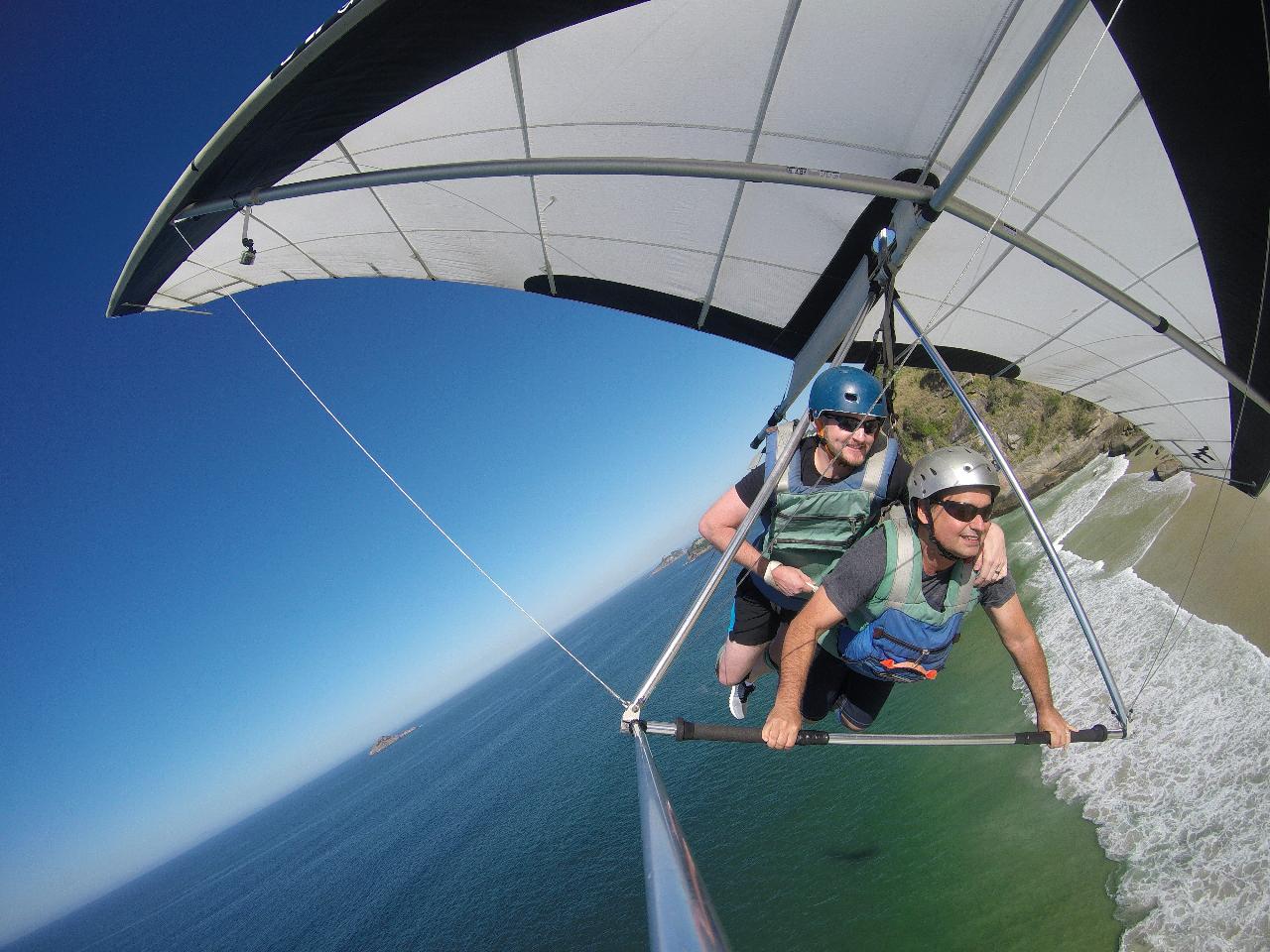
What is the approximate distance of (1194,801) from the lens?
7758 mm

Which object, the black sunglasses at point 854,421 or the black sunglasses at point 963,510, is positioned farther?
the black sunglasses at point 854,421

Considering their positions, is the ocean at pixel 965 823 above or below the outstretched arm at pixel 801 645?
below

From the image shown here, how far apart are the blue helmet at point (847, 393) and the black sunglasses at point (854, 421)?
0.14ft

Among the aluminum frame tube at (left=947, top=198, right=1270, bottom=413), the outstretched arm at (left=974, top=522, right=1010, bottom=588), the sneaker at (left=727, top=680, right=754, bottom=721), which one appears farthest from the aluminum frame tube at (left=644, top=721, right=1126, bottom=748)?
the aluminum frame tube at (left=947, top=198, right=1270, bottom=413)

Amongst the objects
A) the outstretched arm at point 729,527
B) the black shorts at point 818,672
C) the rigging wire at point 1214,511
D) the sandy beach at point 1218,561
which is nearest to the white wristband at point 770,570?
the outstretched arm at point 729,527

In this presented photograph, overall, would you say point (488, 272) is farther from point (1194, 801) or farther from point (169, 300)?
point (1194, 801)

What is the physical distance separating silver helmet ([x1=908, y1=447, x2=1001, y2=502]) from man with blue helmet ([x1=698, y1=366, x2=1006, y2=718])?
17.1 inches

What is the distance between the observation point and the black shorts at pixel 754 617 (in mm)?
4199

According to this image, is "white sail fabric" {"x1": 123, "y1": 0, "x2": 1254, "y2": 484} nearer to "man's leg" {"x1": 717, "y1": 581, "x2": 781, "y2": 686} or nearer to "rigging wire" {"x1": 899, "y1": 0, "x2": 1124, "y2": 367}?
"rigging wire" {"x1": 899, "y1": 0, "x2": 1124, "y2": 367}

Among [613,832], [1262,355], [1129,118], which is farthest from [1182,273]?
[613,832]

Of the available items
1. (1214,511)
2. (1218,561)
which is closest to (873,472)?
(1214,511)

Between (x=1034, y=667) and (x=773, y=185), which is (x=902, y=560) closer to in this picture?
(x=1034, y=667)

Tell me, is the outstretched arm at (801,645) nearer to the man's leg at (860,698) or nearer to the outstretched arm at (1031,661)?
the outstretched arm at (1031,661)

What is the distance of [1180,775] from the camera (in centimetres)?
823
